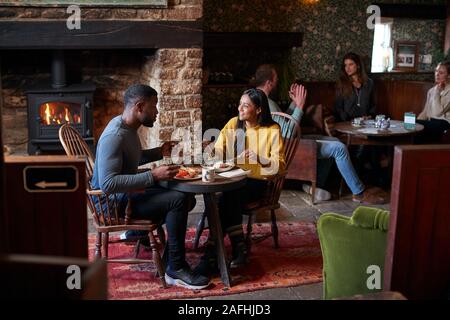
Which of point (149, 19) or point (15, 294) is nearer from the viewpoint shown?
point (15, 294)

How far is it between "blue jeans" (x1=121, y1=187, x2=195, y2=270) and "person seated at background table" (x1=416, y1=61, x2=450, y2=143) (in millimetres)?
3566

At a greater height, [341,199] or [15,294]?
[15,294]

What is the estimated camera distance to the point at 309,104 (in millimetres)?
6566

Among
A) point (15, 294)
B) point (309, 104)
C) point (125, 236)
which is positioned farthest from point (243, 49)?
point (15, 294)

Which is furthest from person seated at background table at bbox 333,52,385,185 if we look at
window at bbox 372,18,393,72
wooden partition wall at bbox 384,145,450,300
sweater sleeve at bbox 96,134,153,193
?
wooden partition wall at bbox 384,145,450,300

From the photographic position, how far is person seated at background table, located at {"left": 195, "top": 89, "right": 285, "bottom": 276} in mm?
3758

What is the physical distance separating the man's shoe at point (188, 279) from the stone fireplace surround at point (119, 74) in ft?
6.99

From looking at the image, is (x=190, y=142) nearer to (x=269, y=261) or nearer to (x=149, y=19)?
(x=149, y=19)

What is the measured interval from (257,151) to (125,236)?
1008 millimetres

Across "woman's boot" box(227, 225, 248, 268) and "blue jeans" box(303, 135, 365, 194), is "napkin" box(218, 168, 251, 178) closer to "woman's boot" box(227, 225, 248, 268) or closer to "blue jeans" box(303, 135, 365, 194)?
"woman's boot" box(227, 225, 248, 268)

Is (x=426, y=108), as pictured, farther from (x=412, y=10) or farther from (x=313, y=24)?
(x=313, y=24)

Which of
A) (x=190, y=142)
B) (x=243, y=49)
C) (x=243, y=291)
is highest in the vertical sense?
(x=243, y=49)

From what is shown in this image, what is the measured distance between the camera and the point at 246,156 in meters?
3.86

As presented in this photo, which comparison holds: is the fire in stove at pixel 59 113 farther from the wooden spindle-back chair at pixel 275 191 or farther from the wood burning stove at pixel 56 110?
the wooden spindle-back chair at pixel 275 191
